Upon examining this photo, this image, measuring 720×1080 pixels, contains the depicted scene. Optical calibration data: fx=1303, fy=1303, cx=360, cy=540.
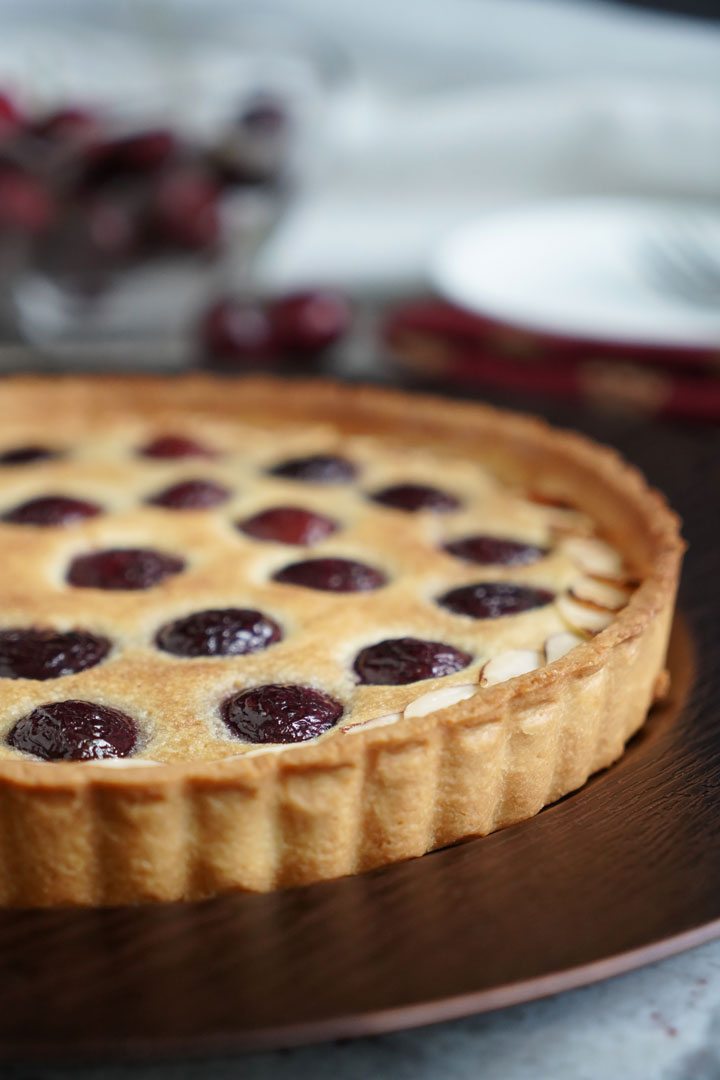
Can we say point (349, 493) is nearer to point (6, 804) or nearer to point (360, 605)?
point (360, 605)

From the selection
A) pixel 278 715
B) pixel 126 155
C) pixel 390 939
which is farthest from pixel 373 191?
pixel 390 939

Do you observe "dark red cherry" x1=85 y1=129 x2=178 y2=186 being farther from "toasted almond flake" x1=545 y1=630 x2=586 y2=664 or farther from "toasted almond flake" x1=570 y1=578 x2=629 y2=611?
"toasted almond flake" x1=545 y1=630 x2=586 y2=664

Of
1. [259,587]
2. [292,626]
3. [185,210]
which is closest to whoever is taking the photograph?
[292,626]

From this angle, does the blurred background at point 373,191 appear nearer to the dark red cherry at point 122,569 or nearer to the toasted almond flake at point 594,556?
the toasted almond flake at point 594,556

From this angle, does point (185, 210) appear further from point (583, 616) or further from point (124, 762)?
point (124, 762)

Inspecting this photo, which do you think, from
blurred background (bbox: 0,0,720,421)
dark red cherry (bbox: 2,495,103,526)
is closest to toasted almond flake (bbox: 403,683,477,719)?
dark red cherry (bbox: 2,495,103,526)

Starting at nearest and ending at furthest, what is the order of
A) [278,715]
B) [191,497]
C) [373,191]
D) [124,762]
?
[124,762] → [278,715] → [191,497] → [373,191]

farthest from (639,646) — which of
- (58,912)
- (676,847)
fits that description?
(58,912)
